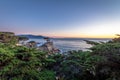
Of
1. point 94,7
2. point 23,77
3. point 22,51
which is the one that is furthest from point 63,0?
point 23,77

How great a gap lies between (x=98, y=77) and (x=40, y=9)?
12.6m

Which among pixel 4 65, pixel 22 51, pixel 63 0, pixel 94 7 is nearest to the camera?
pixel 4 65

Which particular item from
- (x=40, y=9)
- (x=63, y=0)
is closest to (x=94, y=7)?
(x=63, y=0)

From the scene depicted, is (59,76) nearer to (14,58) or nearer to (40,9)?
(14,58)

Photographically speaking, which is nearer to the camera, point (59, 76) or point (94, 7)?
point (59, 76)

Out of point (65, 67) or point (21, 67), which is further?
point (65, 67)

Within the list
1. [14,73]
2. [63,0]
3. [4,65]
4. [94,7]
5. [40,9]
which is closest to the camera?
[14,73]

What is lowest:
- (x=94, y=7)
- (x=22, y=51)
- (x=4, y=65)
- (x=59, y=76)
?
(x=59, y=76)

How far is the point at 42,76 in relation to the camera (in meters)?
4.83

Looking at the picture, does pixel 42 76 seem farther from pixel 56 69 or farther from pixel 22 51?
pixel 22 51

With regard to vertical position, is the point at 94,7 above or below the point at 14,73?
above

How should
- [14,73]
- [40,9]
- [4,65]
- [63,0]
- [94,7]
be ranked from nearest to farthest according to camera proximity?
1. [14,73]
2. [4,65]
3. [94,7]
4. [63,0]
5. [40,9]

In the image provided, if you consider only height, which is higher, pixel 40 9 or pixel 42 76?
pixel 40 9

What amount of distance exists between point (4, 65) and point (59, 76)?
5.21 ft
